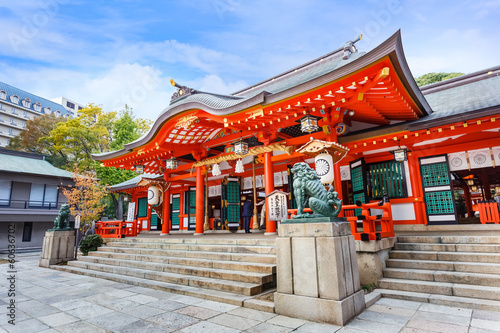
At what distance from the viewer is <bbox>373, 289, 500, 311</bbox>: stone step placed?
4.10m

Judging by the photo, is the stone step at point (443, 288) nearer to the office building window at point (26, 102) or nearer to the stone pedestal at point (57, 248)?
the stone pedestal at point (57, 248)

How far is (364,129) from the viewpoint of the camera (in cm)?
872

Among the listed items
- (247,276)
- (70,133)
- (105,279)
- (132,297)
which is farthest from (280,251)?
(70,133)

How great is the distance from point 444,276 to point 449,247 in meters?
1.02

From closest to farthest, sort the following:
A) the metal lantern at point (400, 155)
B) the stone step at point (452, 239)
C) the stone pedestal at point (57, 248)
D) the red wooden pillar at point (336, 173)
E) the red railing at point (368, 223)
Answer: the red railing at point (368, 223) → the stone step at point (452, 239) → the red wooden pillar at point (336, 173) → the metal lantern at point (400, 155) → the stone pedestal at point (57, 248)

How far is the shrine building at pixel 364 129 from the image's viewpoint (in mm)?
6559

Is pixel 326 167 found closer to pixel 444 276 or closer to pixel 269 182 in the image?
pixel 269 182

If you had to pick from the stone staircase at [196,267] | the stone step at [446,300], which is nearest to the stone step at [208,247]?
the stone staircase at [196,267]

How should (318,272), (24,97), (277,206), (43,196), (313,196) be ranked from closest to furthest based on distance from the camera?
(318,272) → (313,196) → (277,206) → (43,196) → (24,97)

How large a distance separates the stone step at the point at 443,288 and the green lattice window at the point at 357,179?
171 inches

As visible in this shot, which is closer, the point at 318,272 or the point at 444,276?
the point at 318,272

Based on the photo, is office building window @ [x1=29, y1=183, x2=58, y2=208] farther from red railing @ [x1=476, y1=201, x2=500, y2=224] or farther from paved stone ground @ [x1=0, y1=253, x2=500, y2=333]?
red railing @ [x1=476, y1=201, x2=500, y2=224]

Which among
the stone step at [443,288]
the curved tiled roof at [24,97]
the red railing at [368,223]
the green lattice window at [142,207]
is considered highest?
the curved tiled roof at [24,97]

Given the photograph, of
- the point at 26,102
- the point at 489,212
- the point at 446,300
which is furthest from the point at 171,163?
the point at 26,102
